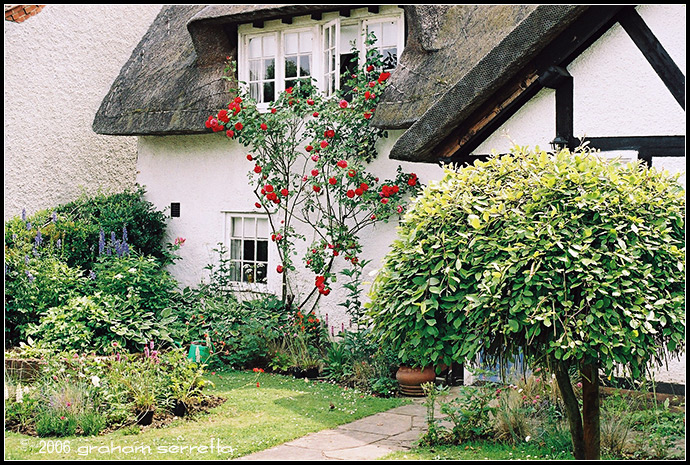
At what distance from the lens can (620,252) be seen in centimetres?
465

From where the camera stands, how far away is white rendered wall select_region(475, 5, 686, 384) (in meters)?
6.27

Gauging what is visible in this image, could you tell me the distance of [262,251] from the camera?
10.4 meters

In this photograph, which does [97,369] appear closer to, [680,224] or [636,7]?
[680,224]

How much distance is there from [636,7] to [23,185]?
27.5 feet

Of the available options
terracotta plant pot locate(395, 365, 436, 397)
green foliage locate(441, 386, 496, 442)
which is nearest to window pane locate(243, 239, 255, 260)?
terracotta plant pot locate(395, 365, 436, 397)

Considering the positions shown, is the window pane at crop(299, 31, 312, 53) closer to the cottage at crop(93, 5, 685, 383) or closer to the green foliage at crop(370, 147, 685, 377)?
the cottage at crop(93, 5, 685, 383)

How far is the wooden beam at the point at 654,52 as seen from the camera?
20.4 feet

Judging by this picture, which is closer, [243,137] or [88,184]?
[243,137]

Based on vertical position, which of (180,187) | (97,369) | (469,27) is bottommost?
(97,369)

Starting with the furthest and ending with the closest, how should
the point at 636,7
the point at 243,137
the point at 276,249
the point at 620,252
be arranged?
the point at 276,249
the point at 243,137
the point at 636,7
the point at 620,252

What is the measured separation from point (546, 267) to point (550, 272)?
6cm

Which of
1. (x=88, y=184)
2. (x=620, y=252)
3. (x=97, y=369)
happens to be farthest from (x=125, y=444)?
(x=88, y=184)

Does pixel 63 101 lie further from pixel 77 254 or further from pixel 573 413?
pixel 573 413

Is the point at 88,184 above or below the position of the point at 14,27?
below
